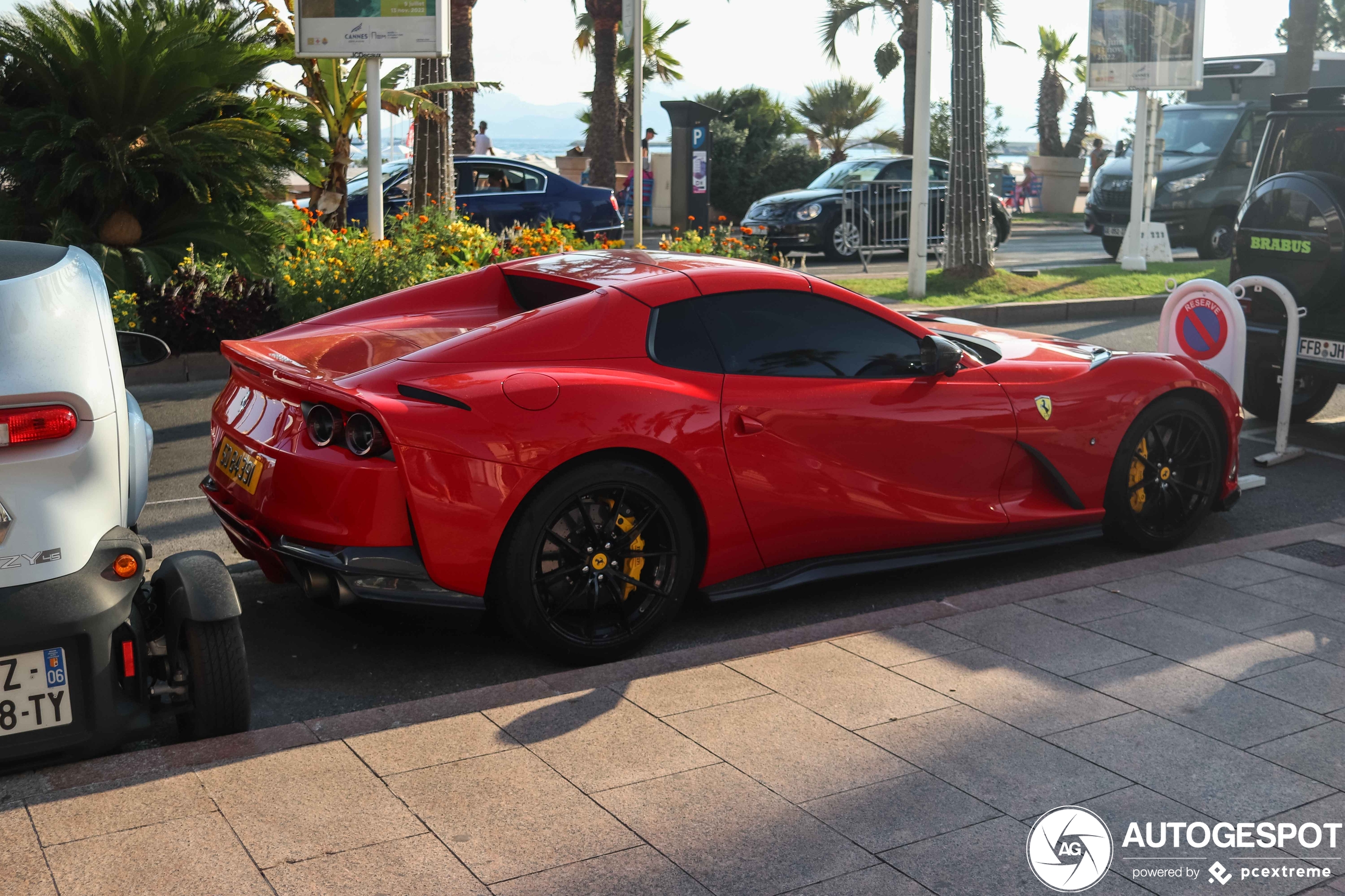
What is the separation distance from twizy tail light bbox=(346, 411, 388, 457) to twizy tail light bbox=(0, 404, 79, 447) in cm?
103

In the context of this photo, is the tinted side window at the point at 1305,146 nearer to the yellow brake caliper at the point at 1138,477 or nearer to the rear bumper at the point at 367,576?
the yellow brake caliper at the point at 1138,477

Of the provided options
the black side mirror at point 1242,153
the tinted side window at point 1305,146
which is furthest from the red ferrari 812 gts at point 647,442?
the black side mirror at point 1242,153

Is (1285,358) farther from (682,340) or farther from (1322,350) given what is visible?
(682,340)

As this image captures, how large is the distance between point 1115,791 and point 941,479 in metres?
1.88

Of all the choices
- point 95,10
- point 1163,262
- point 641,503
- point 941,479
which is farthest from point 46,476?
point 1163,262

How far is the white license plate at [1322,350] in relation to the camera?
7754 mm

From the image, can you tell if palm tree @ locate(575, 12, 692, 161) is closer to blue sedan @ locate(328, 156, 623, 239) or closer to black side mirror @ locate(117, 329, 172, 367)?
blue sedan @ locate(328, 156, 623, 239)

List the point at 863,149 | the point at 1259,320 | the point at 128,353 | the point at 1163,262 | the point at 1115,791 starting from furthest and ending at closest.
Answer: the point at 863,149, the point at 1163,262, the point at 1259,320, the point at 128,353, the point at 1115,791

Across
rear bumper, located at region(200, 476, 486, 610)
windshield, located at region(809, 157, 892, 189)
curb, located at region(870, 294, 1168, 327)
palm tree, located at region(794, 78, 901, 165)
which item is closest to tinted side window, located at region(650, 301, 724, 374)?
rear bumper, located at region(200, 476, 486, 610)

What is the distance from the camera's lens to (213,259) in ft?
34.5

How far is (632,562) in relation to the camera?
4469mm

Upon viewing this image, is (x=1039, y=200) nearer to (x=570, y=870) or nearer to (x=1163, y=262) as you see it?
(x=1163, y=262)

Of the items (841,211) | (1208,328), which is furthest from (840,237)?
Result: (1208,328)

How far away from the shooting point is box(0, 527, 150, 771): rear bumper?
3.07 meters
